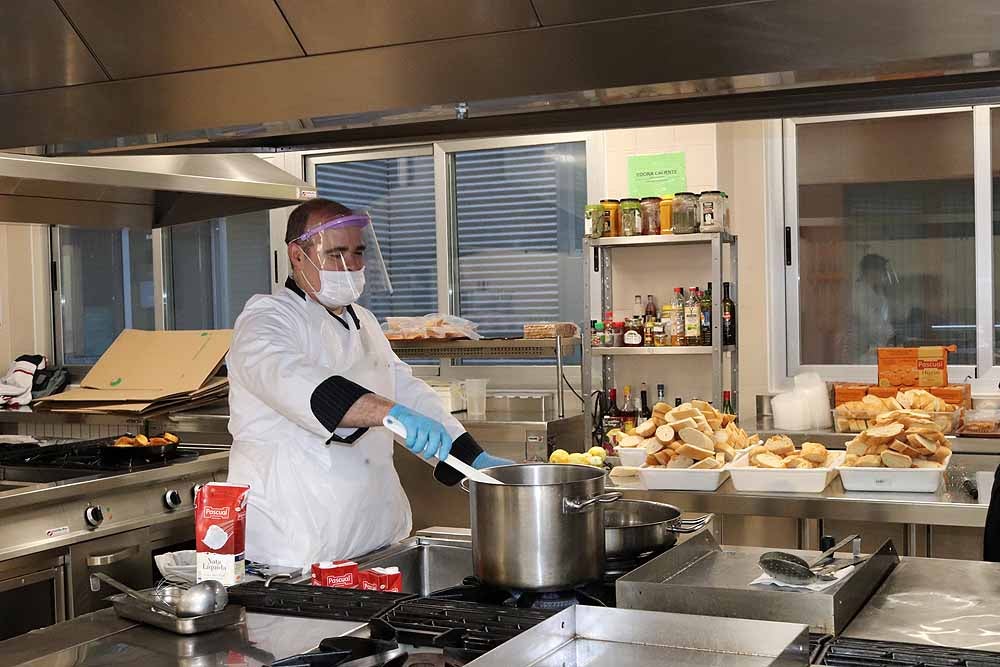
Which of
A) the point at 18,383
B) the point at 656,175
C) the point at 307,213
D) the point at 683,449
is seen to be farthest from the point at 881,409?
the point at 18,383

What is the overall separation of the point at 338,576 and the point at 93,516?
1.84 meters

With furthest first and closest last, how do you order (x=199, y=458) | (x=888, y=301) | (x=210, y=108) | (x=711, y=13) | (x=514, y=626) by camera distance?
(x=888, y=301)
(x=199, y=458)
(x=210, y=108)
(x=514, y=626)
(x=711, y=13)

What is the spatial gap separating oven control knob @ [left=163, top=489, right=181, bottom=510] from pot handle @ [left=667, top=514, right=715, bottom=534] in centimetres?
232

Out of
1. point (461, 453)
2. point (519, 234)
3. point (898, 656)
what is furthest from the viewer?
point (519, 234)

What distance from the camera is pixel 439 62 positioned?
65.6 inches

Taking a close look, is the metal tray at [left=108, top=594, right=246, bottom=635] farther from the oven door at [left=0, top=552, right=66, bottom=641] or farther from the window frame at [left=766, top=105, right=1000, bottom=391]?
the window frame at [left=766, top=105, right=1000, bottom=391]

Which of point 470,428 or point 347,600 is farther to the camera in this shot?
point 470,428

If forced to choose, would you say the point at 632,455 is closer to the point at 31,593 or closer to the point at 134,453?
the point at 134,453

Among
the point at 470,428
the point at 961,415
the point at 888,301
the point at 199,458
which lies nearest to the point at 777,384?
the point at 888,301

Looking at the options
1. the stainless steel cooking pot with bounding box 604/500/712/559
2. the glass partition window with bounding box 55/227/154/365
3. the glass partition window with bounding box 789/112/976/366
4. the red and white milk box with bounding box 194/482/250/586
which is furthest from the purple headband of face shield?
the glass partition window with bounding box 55/227/154/365

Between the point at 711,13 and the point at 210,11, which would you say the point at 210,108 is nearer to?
the point at 210,11

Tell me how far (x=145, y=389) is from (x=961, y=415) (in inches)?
144

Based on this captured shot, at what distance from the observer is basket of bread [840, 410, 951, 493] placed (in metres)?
3.04

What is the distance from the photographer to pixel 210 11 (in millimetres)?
1722
